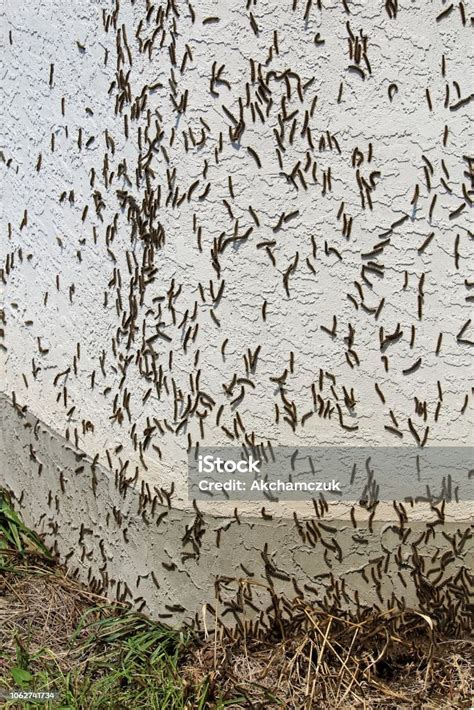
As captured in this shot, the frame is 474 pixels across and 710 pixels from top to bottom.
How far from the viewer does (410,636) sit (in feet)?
10.2

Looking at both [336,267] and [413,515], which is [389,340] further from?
[413,515]

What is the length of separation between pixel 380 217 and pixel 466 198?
278 millimetres

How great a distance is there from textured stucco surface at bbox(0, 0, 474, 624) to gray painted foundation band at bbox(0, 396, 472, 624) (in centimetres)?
3

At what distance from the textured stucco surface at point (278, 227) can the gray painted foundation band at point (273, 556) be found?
3 cm

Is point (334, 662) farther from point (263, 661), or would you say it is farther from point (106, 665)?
point (106, 665)

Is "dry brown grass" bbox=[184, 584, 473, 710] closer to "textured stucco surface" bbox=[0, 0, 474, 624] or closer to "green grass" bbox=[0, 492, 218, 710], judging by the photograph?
"green grass" bbox=[0, 492, 218, 710]

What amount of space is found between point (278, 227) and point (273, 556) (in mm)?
1112

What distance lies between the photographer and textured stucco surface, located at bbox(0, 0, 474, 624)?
2.94 meters

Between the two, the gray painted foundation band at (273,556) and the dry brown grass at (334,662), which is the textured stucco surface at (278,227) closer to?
the gray painted foundation band at (273,556)

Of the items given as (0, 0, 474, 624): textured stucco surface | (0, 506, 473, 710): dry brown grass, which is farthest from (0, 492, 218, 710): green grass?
(0, 0, 474, 624): textured stucco surface

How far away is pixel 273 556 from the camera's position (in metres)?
3.16

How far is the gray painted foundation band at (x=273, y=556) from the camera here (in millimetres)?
3117

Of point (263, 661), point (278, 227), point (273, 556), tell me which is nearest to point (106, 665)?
point (263, 661)

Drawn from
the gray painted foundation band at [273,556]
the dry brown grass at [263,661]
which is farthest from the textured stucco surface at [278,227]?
the dry brown grass at [263,661]
